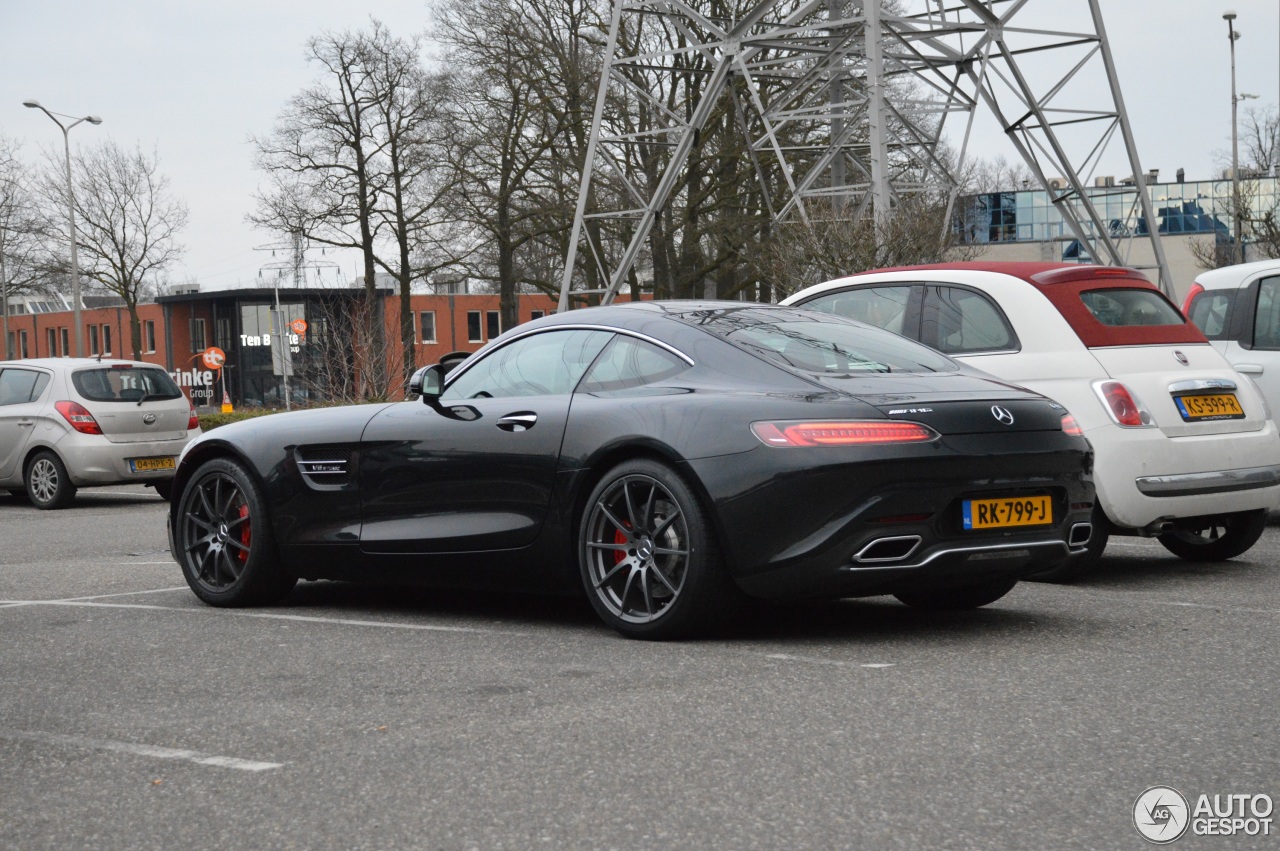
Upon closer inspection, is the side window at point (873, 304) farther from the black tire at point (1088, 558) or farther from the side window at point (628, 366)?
the side window at point (628, 366)

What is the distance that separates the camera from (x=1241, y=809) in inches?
139

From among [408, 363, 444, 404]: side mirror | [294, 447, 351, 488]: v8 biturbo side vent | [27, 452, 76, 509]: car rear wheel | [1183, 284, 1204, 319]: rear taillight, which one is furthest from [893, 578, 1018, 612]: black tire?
[27, 452, 76, 509]: car rear wheel

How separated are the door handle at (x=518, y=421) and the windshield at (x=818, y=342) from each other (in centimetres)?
75

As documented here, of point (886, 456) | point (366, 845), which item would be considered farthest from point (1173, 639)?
point (366, 845)

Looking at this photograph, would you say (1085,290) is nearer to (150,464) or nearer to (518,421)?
(518,421)


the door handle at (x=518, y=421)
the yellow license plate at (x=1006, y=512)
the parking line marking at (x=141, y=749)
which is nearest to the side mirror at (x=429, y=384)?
the door handle at (x=518, y=421)

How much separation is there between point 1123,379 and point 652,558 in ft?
9.57

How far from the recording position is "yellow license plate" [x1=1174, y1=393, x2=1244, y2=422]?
302 inches

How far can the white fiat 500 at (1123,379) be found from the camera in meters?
7.47

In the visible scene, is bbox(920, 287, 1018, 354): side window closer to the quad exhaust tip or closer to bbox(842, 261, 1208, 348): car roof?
bbox(842, 261, 1208, 348): car roof

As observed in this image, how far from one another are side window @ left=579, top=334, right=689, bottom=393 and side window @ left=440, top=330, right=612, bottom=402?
0.07 meters

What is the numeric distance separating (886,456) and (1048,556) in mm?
906

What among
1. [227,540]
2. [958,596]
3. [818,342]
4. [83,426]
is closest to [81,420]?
[83,426]

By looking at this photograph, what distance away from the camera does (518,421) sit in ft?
21.0
